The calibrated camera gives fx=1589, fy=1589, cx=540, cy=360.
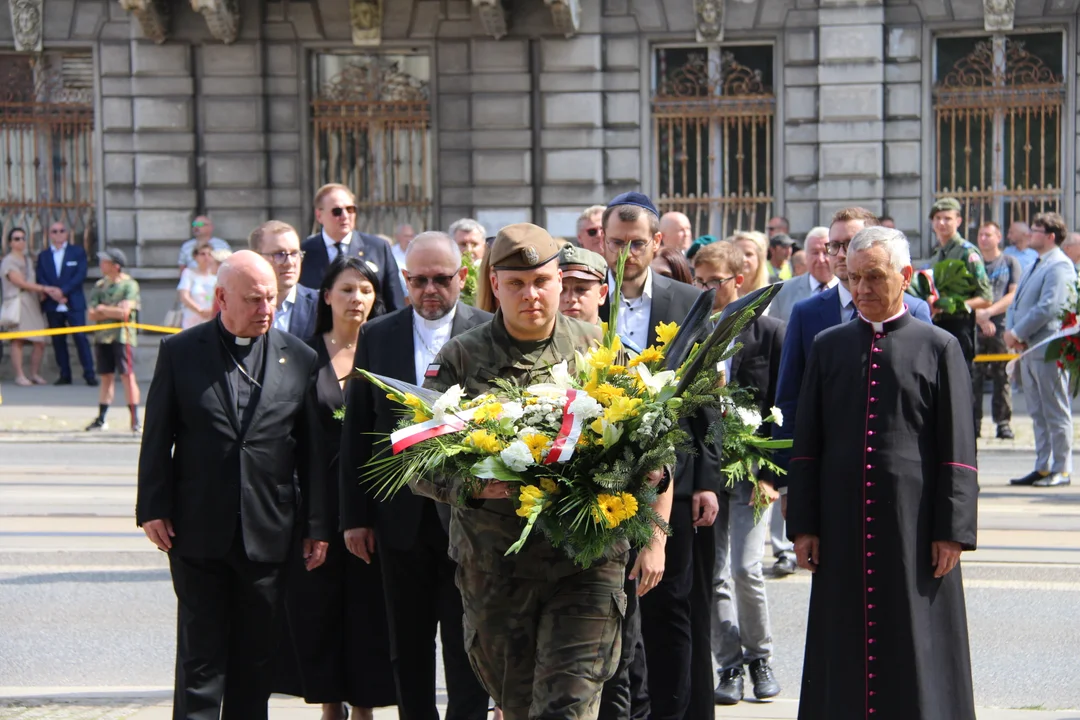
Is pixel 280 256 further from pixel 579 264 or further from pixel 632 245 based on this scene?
pixel 579 264

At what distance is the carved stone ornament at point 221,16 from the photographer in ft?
67.5

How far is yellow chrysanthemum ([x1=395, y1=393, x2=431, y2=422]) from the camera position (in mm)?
4566

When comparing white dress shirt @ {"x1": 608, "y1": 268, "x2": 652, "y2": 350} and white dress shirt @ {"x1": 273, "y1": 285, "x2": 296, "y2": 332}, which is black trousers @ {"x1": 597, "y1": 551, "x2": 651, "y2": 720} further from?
white dress shirt @ {"x1": 273, "y1": 285, "x2": 296, "y2": 332}

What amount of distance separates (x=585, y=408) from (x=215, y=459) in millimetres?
1794

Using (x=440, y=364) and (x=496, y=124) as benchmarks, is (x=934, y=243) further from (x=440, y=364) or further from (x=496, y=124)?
(x=440, y=364)

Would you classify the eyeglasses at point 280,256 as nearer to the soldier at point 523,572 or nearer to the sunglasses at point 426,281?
the sunglasses at point 426,281

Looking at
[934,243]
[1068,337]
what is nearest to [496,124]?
[934,243]

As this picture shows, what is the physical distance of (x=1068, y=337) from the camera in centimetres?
1172

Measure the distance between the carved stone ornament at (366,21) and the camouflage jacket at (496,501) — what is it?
55.1ft

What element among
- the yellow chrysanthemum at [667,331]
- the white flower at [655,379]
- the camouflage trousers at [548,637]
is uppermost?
the yellow chrysanthemum at [667,331]

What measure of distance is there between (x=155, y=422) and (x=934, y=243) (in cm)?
1595

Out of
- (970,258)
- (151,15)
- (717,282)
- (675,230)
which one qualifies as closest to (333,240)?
(675,230)

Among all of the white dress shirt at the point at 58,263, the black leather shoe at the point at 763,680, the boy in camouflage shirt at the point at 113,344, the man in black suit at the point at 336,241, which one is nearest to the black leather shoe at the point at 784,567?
the black leather shoe at the point at 763,680

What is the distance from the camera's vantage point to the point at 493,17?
20531 mm
